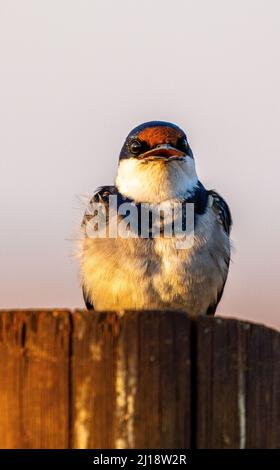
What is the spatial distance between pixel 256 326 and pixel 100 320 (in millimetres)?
458

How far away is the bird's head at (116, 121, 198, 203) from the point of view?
5461 millimetres

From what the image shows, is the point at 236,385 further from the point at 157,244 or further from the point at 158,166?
the point at 158,166

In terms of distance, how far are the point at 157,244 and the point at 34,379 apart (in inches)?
100.0

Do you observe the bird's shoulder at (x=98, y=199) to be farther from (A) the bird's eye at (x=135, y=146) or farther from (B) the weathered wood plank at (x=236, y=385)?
(B) the weathered wood plank at (x=236, y=385)

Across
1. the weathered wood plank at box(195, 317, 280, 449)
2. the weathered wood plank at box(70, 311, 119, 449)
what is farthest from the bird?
the weathered wood plank at box(70, 311, 119, 449)

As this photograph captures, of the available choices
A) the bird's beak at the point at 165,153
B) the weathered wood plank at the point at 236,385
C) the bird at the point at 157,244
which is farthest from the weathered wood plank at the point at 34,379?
the bird's beak at the point at 165,153

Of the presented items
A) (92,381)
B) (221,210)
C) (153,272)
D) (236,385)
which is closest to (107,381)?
(92,381)

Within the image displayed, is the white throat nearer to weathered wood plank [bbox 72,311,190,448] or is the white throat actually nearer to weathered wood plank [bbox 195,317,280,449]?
weathered wood plank [bbox 195,317,280,449]

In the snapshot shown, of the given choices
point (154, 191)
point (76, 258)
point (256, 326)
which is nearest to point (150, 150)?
point (154, 191)

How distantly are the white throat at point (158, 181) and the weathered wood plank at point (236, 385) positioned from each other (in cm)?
272

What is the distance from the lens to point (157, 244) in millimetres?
5074

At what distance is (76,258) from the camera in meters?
5.46

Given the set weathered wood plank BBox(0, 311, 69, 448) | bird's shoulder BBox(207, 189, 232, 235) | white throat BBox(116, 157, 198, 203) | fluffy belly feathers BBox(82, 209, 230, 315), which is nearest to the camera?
weathered wood plank BBox(0, 311, 69, 448)

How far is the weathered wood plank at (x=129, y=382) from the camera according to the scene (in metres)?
2.57
